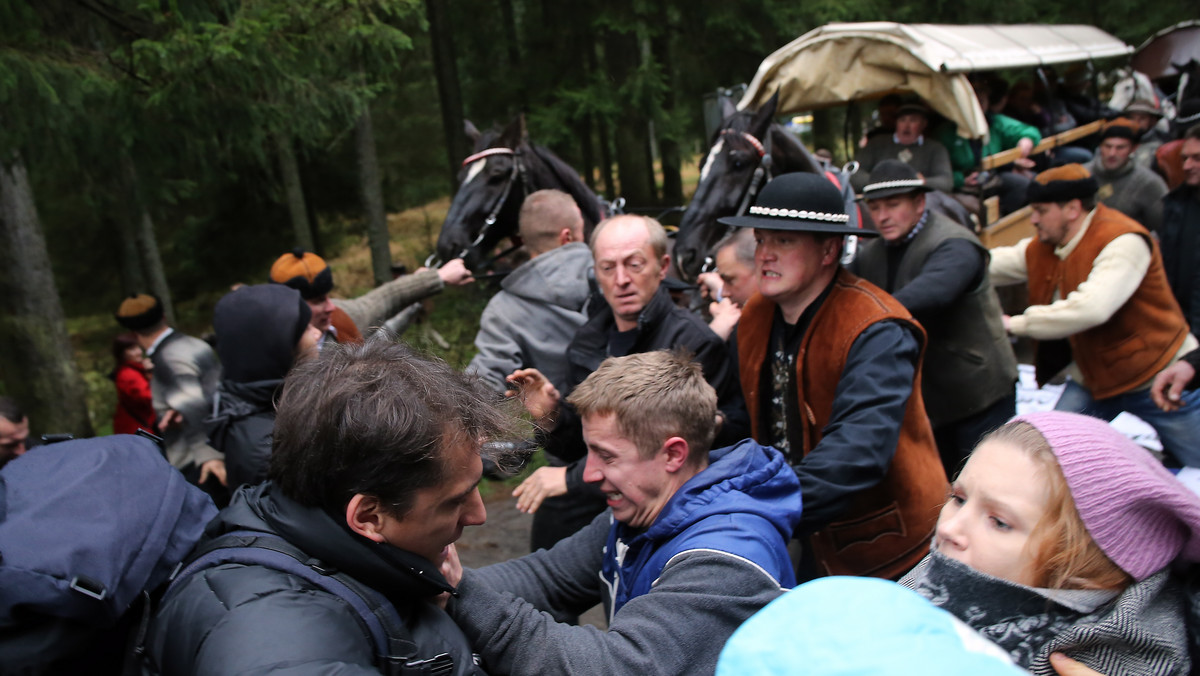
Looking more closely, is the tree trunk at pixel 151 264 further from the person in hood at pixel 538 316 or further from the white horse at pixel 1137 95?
the white horse at pixel 1137 95

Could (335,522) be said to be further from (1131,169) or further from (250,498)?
(1131,169)

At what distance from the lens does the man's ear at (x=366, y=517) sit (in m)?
1.38

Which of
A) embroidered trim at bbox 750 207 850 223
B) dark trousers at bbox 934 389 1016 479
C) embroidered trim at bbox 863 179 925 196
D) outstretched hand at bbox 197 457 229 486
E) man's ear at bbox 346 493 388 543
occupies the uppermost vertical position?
embroidered trim at bbox 750 207 850 223

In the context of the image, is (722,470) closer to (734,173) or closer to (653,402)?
(653,402)

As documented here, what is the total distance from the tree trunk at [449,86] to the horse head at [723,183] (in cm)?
730

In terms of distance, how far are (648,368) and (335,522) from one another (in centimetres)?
101

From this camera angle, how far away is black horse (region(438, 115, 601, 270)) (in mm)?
5652

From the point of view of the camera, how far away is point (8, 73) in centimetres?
463

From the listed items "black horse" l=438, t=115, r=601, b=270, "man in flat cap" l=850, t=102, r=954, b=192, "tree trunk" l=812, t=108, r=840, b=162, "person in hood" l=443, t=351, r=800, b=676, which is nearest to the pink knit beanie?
"person in hood" l=443, t=351, r=800, b=676

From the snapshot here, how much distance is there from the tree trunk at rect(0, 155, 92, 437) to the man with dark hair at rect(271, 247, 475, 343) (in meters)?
2.89

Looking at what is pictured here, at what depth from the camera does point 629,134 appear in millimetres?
13305

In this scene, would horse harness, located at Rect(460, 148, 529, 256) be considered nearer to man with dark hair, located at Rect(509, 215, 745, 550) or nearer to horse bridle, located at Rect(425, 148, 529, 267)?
horse bridle, located at Rect(425, 148, 529, 267)

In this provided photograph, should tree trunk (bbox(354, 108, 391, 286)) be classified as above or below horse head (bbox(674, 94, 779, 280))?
below

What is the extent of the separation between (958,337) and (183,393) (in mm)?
4003
